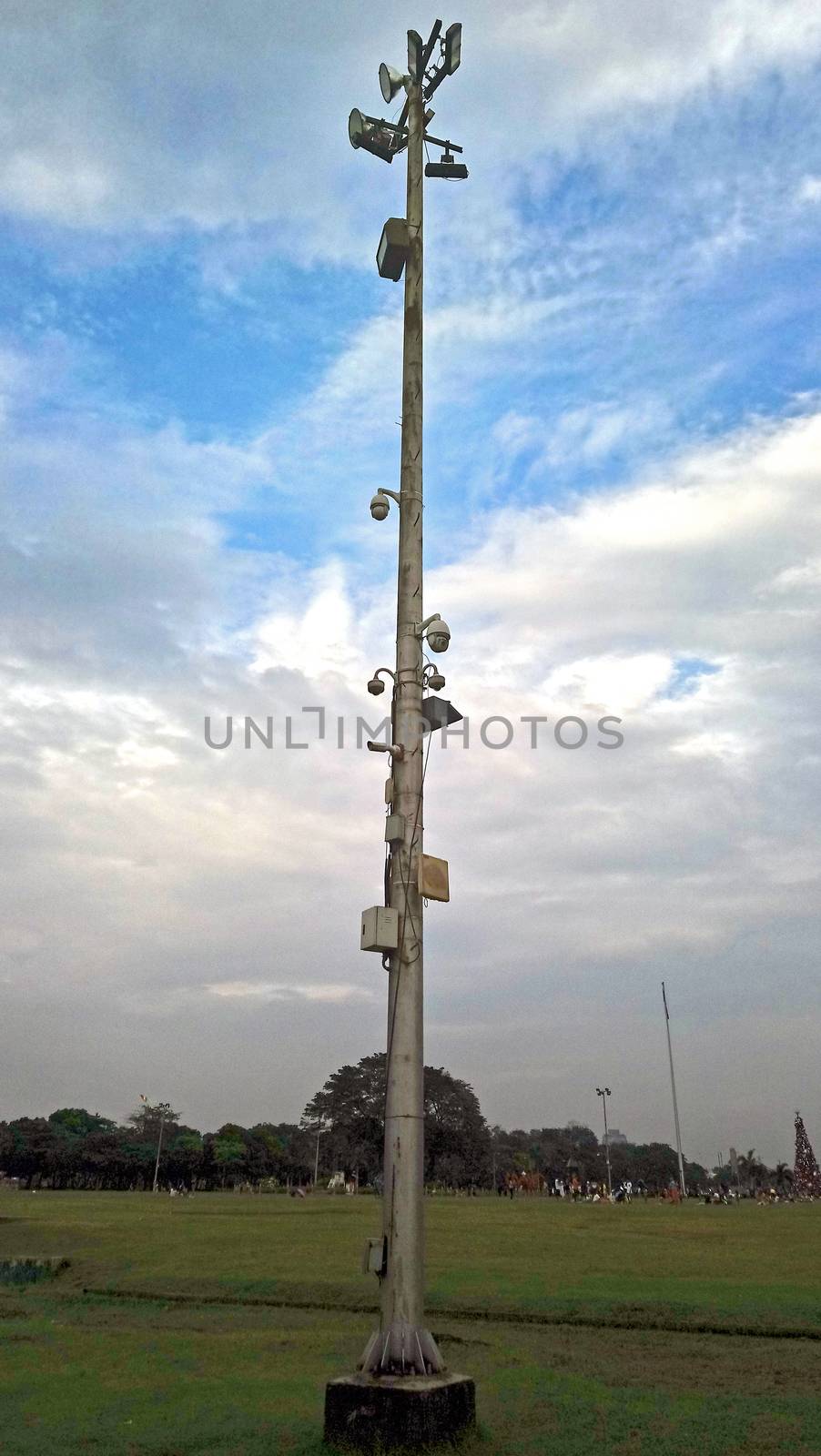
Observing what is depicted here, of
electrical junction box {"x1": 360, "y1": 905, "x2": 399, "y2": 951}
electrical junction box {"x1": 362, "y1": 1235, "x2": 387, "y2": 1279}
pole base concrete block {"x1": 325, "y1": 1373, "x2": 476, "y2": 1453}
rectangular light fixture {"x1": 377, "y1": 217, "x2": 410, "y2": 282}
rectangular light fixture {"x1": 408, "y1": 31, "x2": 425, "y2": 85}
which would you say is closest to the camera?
pole base concrete block {"x1": 325, "y1": 1373, "x2": 476, "y2": 1453}

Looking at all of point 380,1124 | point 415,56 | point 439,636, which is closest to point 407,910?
point 439,636

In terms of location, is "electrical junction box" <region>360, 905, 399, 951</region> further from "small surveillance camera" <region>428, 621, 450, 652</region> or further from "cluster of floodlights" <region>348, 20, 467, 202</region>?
"cluster of floodlights" <region>348, 20, 467, 202</region>

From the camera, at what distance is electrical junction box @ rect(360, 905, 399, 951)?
962cm

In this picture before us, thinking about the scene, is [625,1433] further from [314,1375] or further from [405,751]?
[405,751]

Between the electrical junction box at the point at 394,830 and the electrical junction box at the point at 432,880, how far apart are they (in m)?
0.30

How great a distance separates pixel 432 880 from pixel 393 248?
755cm

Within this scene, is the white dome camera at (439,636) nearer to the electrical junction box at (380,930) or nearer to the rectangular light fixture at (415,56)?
the electrical junction box at (380,930)

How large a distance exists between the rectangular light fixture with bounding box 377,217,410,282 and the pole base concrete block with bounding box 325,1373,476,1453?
11624 millimetres

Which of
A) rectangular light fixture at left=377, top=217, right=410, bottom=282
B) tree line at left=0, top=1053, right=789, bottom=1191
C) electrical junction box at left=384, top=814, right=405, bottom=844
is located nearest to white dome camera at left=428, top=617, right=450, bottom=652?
electrical junction box at left=384, top=814, right=405, bottom=844

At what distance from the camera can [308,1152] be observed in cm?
13175

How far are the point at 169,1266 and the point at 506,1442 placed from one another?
67.2 feet

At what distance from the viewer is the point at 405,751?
1068 cm

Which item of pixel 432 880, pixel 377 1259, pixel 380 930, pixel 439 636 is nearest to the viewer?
pixel 377 1259

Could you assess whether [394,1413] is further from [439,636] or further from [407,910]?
[439,636]
